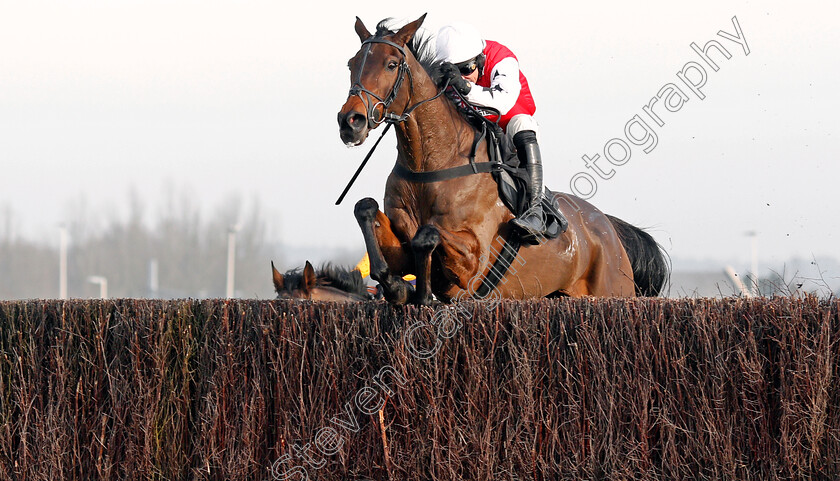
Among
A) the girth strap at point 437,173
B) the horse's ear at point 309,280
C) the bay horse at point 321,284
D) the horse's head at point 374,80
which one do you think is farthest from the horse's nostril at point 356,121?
the horse's ear at point 309,280

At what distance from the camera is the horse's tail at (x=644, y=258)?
288 inches

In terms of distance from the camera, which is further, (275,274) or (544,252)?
(275,274)

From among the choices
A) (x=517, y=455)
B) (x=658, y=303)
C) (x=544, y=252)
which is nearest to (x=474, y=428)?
(x=517, y=455)

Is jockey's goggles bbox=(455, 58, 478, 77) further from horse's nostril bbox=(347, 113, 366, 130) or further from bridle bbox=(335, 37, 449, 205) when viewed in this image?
horse's nostril bbox=(347, 113, 366, 130)

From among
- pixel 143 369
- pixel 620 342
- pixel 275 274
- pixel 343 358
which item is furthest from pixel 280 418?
pixel 275 274

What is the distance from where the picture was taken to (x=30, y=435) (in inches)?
198

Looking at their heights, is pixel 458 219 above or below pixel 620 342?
above

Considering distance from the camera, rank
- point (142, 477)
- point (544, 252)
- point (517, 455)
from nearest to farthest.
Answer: point (517, 455)
point (142, 477)
point (544, 252)

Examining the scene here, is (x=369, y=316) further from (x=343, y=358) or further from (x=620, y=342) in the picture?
(x=620, y=342)

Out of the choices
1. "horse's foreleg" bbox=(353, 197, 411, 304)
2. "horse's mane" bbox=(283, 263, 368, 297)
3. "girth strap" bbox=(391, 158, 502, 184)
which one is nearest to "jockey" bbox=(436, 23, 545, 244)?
"girth strap" bbox=(391, 158, 502, 184)

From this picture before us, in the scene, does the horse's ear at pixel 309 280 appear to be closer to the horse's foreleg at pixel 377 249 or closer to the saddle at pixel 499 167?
the saddle at pixel 499 167

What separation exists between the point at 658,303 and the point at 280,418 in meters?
2.05

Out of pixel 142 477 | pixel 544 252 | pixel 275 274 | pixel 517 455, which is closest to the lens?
pixel 517 455

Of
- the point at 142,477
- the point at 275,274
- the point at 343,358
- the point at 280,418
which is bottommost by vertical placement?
the point at 142,477
